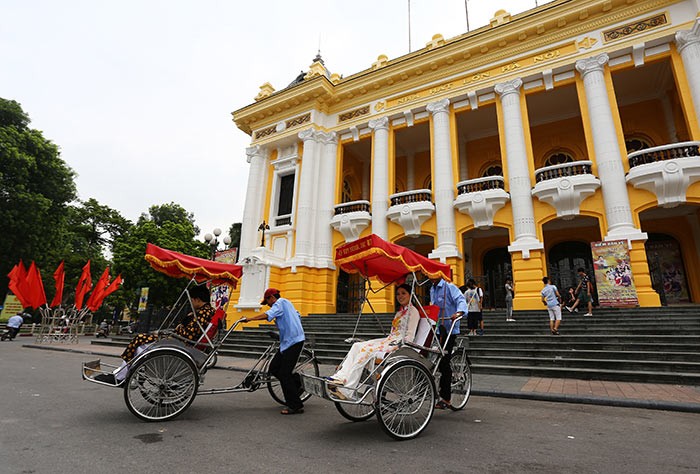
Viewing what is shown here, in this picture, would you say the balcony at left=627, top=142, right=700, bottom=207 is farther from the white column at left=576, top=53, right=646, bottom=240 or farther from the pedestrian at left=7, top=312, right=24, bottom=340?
the pedestrian at left=7, top=312, right=24, bottom=340

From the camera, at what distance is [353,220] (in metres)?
16.8

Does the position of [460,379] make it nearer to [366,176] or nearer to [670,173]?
[670,173]

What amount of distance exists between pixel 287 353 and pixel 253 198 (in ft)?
52.2

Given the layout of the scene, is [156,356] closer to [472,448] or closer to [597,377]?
[472,448]

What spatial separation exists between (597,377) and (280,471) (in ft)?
22.1

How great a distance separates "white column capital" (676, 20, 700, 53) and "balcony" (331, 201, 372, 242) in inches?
504

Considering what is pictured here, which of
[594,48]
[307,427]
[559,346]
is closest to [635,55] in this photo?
[594,48]

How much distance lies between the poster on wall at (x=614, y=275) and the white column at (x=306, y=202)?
1137 cm

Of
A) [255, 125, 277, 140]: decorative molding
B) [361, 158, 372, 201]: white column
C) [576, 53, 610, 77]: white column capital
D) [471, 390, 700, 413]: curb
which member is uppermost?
[255, 125, 277, 140]: decorative molding

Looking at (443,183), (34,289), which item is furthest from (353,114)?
(34,289)

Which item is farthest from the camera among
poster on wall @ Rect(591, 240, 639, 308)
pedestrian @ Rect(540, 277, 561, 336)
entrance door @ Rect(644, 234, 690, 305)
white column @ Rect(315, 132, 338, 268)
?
white column @ Rect(315, 132, 338, 268)

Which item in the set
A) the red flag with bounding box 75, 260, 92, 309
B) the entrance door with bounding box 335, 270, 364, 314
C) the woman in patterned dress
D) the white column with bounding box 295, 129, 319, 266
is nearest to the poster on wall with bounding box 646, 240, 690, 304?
the entrance door with bounding box 335, 270, 364, 314

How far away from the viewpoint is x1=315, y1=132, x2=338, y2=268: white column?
56.9 feet

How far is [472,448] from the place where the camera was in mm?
3252
